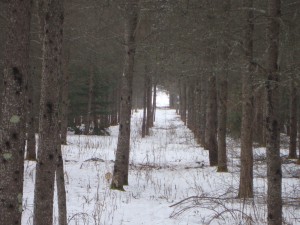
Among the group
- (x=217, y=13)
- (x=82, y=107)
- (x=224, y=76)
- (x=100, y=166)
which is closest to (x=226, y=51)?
(x=224, y=76)

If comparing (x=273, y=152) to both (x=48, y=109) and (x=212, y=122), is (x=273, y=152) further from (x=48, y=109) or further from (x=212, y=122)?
(x=212, y=122)

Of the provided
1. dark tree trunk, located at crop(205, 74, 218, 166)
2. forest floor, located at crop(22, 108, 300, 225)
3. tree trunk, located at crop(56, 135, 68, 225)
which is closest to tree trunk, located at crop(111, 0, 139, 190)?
forest floor, located at crop(22, 108, 300, 225)

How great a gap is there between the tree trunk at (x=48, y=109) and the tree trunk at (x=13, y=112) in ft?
2.64

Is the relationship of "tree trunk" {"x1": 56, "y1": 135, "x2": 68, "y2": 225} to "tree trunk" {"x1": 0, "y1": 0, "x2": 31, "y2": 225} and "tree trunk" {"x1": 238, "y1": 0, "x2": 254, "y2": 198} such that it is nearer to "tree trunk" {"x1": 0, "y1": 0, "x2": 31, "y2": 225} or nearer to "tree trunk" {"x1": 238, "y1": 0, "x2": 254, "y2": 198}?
"tree trunk" {"x1": 0, "y1": 0, "x2": 31, "y2": 225}

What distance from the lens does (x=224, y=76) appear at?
11.9 metres

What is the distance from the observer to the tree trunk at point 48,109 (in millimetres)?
4207

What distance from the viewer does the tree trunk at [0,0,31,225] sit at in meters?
3.33

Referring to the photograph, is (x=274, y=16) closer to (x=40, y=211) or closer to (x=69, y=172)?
(x=40, y=211)

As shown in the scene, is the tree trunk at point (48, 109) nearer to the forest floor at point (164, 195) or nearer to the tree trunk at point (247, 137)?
the forest floor at point (164, 195)

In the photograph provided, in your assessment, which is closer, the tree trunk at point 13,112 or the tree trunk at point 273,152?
the tree trunk at point 13,112

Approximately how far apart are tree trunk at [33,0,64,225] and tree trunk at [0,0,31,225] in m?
0.80

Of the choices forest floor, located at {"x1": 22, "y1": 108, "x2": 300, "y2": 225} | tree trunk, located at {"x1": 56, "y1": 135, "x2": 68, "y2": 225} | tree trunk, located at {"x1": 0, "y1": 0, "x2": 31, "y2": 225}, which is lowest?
forest floor, located at {"x1": 22, "y1": 108, "x2": 300, "y2": 225}

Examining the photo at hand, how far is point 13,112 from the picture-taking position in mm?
3340

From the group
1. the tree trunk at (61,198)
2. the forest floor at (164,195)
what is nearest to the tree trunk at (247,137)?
the forest floor at (164,195)
